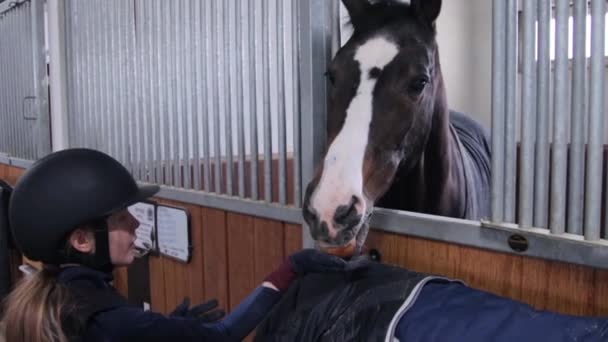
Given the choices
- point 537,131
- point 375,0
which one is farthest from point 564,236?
point 375,0

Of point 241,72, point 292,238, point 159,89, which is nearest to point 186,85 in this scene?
point 159,89

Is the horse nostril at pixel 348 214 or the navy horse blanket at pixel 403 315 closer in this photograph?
the navy horse blanket at pixel 403 315

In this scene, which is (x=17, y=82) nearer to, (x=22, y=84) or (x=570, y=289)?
(x=22, y=84)

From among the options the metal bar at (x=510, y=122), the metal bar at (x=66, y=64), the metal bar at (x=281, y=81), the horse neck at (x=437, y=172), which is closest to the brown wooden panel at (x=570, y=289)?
the metal bar at (x=510, y=122)

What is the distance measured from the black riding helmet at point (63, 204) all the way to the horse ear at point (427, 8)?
709 millimetres

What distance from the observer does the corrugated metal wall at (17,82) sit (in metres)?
2.86

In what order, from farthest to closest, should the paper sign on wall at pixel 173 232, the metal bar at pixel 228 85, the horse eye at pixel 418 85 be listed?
the paper sign on wall at pixel 173 232 < the metal bar at pixel 228 85 < the horse eye at pixel 418 85

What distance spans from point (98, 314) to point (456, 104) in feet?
12.2

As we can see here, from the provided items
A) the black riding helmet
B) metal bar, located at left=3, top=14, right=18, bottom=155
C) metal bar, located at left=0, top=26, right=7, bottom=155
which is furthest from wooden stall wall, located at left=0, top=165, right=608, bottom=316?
metal bar, located at left=0, top=26, right=7, bottom=155

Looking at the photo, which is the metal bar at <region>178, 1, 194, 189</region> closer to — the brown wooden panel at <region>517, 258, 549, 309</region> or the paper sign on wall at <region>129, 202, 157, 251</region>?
the paper sign on wall at <region>129, 202, 157, 251</region>

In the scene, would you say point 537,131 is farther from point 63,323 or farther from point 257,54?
point 63,323

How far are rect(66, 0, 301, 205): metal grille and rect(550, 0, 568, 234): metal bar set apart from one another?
0.59 m

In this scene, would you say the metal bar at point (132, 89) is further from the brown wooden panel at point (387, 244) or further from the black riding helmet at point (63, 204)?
the brown wooden panel at point (387, 244)

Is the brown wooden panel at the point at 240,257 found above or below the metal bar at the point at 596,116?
below
